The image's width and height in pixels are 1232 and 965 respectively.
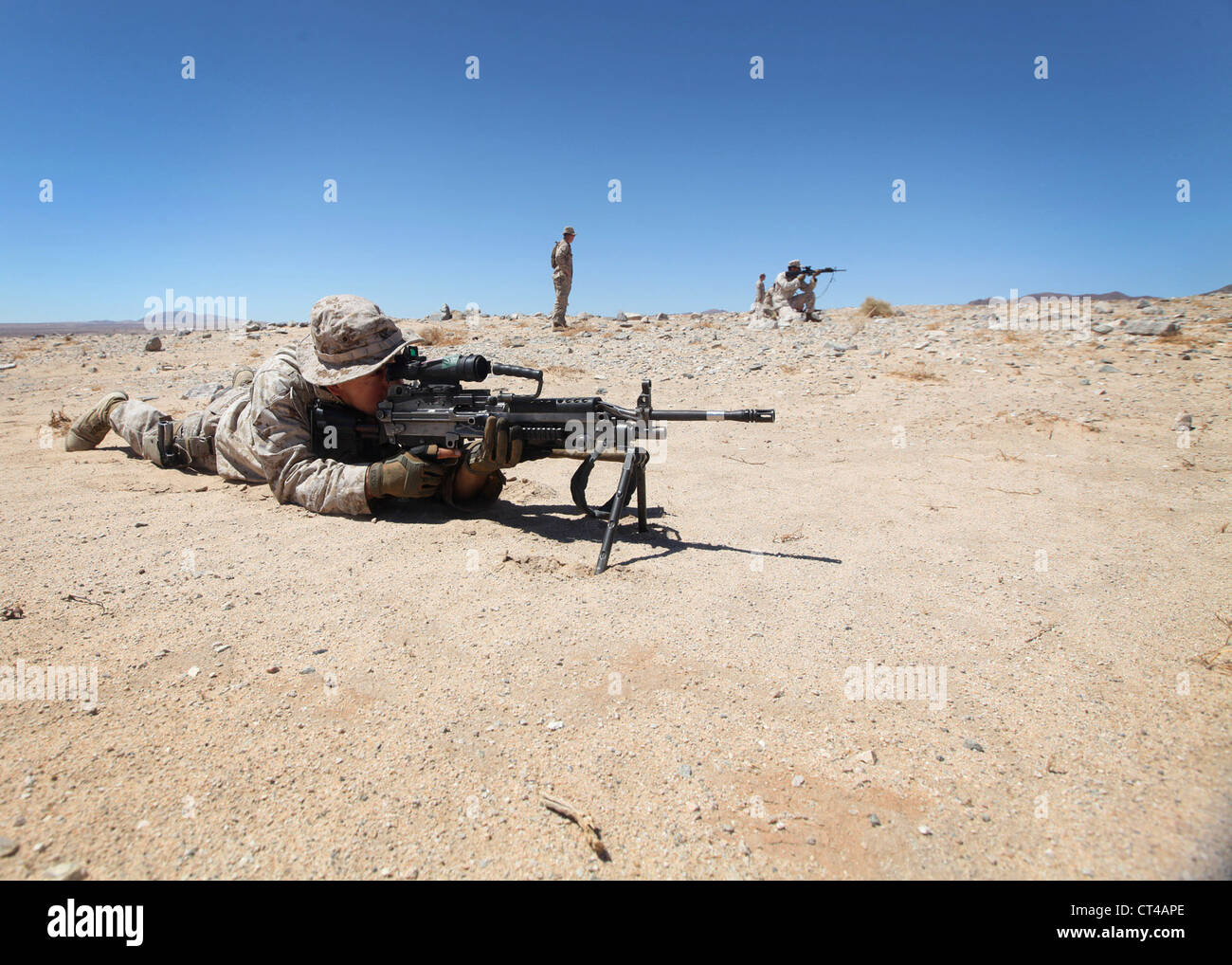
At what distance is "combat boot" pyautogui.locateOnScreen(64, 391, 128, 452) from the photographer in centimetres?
657

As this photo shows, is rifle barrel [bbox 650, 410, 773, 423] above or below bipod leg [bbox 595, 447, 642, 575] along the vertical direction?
above

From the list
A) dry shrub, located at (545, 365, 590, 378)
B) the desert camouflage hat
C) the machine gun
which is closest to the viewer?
the machine gun

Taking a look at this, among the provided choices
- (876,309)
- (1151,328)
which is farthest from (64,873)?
(876,309)

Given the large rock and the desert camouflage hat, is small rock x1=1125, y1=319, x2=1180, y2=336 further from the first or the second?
the desert camouflage hat

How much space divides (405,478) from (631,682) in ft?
8.40

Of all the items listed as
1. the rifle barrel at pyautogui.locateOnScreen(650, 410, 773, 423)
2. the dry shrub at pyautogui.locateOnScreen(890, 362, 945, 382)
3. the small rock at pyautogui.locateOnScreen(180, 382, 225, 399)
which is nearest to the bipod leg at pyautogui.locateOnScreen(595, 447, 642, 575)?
the rifle barrel at pyautogui.locateOnScreen(650, 410, 773, 423)

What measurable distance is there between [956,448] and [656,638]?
5791 millimetres

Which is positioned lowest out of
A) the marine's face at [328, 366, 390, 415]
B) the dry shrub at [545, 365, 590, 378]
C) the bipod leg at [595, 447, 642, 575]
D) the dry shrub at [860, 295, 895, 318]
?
the bipod leg at [595, 447, 642, 575]

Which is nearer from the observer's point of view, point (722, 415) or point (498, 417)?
point (722, 415)

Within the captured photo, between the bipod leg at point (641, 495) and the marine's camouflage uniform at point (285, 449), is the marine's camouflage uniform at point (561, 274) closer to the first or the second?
the marine's camouflage uniform at point (285, 449)

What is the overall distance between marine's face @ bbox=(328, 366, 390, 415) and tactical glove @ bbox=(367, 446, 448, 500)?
2.36 feet

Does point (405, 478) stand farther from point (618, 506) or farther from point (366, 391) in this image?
point (618, 506)

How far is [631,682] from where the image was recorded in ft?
8.65

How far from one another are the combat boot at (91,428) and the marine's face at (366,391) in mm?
3371
